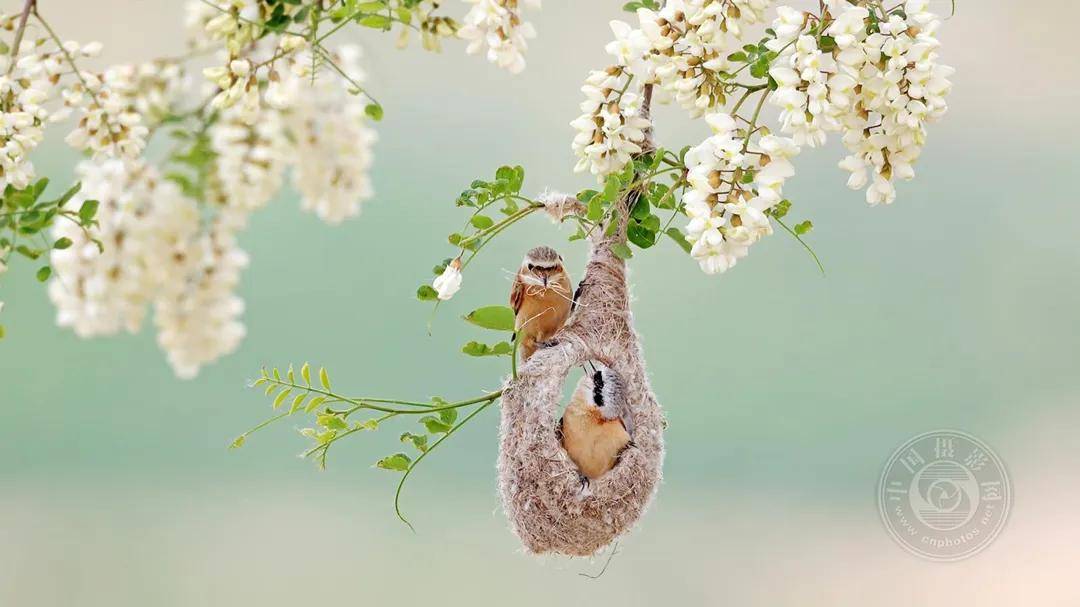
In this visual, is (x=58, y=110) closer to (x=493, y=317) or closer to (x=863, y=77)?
(x=493, y=317)

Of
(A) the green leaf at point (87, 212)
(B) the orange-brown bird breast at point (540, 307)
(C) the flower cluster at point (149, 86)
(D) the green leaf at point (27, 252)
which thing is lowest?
(A) the green leaf at point (87, 212)

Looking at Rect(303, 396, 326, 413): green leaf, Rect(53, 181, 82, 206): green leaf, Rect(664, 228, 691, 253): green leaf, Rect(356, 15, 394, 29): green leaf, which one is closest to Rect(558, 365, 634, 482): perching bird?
Rect(664, 228, 691, 253): green leaf

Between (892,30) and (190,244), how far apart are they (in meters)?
0.81

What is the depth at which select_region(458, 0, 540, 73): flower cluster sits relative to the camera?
1227 mm

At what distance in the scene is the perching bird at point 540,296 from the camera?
1.50 meters

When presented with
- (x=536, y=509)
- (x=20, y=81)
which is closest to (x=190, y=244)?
(x=20, y=81)

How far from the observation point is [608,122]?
51.4 inches

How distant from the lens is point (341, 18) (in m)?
1.32

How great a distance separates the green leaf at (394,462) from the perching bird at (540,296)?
0.23 meters

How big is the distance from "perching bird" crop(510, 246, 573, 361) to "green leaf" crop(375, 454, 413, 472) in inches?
9.0

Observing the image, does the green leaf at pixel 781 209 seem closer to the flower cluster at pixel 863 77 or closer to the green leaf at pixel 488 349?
the flower cluster at pixel 863 77

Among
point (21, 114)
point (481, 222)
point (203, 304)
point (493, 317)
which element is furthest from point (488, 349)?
point (21, 114)

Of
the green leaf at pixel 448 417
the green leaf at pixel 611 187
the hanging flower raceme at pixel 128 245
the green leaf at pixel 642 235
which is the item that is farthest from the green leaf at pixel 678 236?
the hanging flower raceme at pixel 128 245

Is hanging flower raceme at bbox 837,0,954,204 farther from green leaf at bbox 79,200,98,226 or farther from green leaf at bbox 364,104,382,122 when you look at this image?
green leaf at bbox 79,200,98,226
